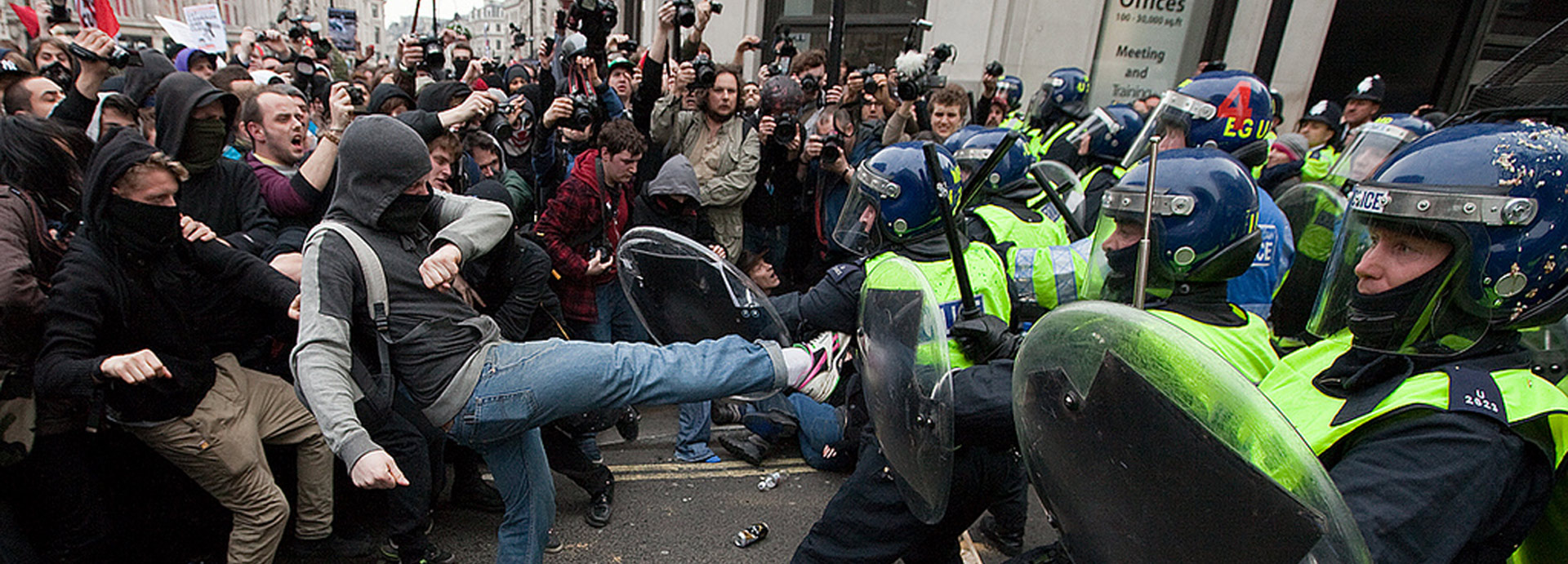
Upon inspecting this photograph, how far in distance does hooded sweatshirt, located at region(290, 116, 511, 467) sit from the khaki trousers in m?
0.68

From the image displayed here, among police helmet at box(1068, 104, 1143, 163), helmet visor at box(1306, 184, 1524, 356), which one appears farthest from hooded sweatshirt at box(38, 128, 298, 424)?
police helmet at box(1068, 104, 1143, 163)

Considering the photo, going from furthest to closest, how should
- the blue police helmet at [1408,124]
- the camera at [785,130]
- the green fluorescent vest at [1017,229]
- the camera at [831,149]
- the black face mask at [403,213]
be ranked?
the camera at [785,130] < the camera at [831,149] < the blue police helmet at [1408,124] < the green fluorescent vest at [1017,229] < the black face mask at [403,213]

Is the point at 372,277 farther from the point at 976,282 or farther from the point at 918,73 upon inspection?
the point at 918,73

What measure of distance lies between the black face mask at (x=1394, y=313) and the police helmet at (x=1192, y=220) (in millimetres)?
572

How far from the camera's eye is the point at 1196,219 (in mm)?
1913

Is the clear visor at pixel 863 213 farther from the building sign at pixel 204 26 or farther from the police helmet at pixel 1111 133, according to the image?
the building sign at pixel 204 26

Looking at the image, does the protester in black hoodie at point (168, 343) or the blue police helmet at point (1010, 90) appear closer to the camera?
the protester in black hoodie at point (168, 343)

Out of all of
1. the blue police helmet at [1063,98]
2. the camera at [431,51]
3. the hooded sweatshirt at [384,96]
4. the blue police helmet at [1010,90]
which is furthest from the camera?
the blue police helmet at [1010,90]

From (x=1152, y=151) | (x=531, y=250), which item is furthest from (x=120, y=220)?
(x=1152, y=151)

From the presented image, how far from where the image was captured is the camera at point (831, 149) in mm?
4637

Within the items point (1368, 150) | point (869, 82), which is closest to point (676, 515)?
point (869, 82)

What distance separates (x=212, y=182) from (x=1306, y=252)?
4.33 meters

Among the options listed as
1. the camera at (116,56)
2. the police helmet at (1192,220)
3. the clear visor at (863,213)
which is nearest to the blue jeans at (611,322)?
the clear visor at (863,213)

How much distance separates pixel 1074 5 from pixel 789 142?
272 inches
